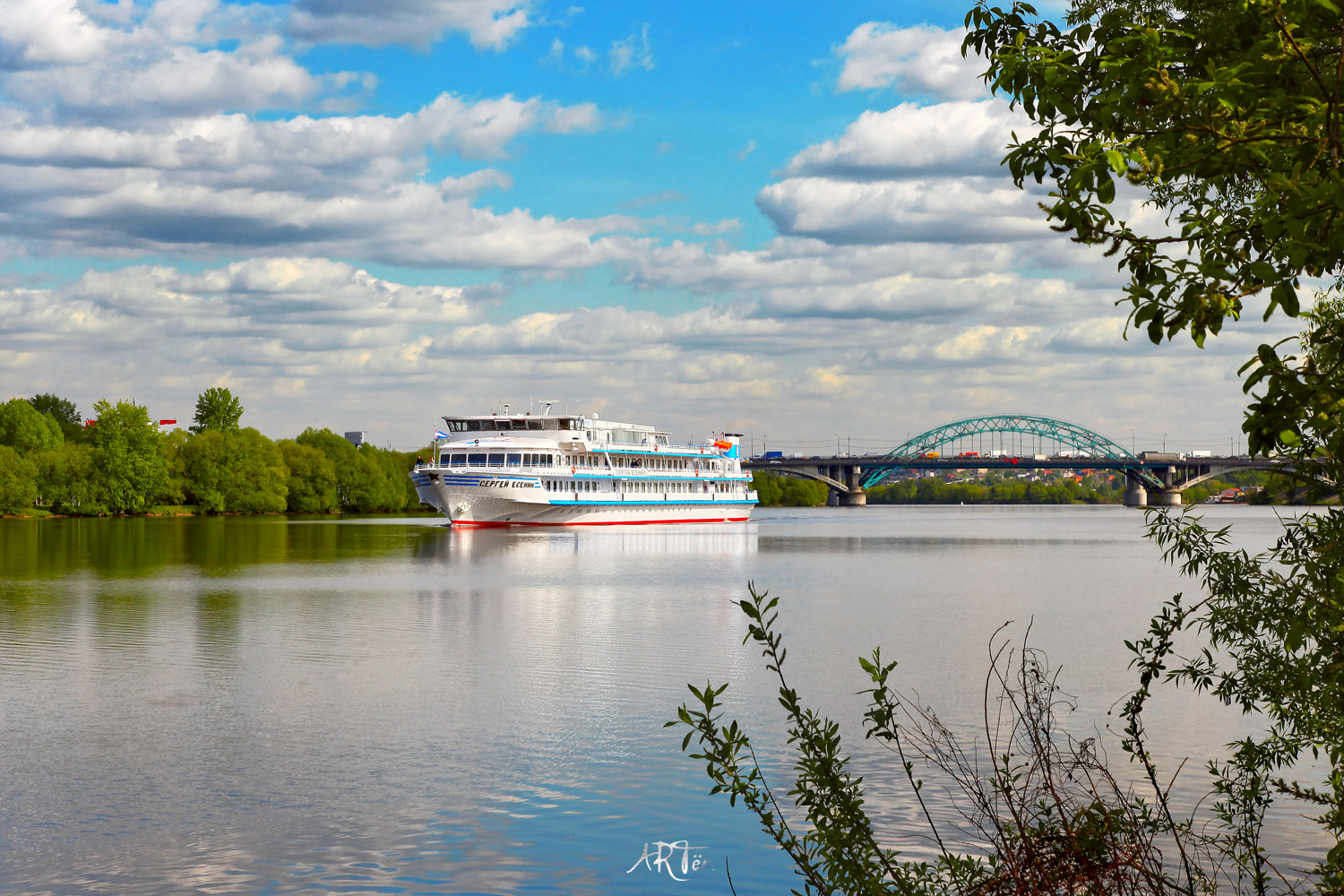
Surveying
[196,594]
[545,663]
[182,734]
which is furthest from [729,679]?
[196,594]

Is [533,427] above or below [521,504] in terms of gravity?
above

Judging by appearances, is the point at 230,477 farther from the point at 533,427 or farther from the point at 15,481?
the point at 533,427

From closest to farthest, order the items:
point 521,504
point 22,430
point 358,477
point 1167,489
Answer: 1. point 521,504
2. point 22,430
3. point 358,477
4. point 1167,489

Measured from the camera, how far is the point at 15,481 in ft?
355

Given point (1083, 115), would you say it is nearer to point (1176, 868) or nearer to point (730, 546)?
point (1176, 868)

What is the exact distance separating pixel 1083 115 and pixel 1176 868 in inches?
314

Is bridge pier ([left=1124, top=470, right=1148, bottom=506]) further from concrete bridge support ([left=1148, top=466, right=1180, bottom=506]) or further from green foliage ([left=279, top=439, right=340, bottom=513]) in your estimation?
green foliage ([left=279, top=439, right=340, bottom=513])

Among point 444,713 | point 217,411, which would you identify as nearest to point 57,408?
point 217,411

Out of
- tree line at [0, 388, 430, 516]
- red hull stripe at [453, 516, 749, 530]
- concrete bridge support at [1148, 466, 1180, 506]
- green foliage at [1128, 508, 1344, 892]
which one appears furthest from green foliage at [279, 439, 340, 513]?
green foliage at [1128, 508, 1344, 892]

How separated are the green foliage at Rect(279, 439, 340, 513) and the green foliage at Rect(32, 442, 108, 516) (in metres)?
22.6

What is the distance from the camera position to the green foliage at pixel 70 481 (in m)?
116

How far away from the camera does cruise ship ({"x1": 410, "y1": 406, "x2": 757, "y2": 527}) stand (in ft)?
281

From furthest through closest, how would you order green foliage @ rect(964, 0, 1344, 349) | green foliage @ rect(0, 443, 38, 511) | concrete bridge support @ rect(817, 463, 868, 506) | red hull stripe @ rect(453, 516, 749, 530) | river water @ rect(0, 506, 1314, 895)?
concrete bridge support @ rect(817, 463, 868, 506) < green foliage @ rect(0, 443, 38, 511) < red hull stripe @ rect(453, 516, 749, 530) < river water @ rect(0, 506, 1314, 895) < green foliage @ rect(964, 0, 1344, 349)

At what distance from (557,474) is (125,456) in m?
52.9
